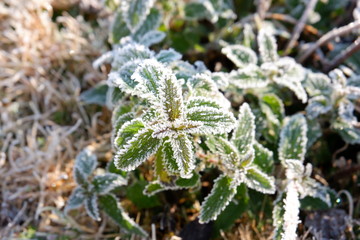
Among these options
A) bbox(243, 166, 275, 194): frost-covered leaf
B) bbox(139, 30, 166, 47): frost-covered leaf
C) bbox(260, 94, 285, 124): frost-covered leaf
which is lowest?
bbox(243, 166, 275, 194): frost-covered leaf

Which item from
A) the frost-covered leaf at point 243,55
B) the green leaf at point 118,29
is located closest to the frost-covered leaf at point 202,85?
the frost-covered leaf at point 243,55

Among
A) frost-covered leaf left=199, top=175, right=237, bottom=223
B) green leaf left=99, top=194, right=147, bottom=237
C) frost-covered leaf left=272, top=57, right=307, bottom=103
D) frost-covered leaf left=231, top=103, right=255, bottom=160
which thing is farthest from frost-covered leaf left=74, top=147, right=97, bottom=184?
frost-covered leaf left=272, top=57, right=307, bottom=103

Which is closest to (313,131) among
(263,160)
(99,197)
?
(263,160)

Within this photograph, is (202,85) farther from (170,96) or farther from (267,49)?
(267,49)

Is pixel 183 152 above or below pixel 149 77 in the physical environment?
below

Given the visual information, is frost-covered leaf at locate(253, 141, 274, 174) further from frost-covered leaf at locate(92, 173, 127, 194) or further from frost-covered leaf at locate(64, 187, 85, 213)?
frost-covered leaf at locate(64, 187, 85, 213)

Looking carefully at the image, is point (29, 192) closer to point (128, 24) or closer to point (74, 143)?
point (74, 143)

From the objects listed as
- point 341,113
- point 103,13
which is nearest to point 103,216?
point 341,113

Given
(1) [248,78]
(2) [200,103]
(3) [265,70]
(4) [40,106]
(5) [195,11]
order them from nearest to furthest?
(2) [200,103]
(1) [248,78]
(3) [265,70]
(5) [195,11]
(4) [40,106]
